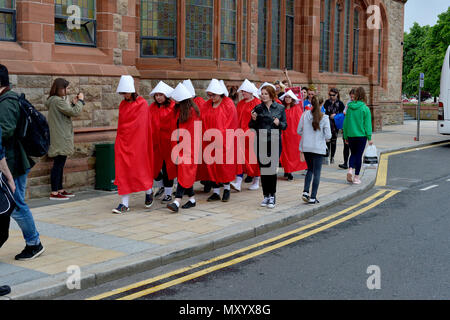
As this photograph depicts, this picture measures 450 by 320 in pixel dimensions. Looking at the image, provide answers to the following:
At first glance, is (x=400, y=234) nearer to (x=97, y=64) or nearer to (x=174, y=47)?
(x=97, y=64)

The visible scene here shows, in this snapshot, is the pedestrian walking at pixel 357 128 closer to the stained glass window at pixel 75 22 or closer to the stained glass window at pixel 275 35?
the stained glass window at pixel 75 22

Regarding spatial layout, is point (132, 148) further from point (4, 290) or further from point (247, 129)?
point (4, 290)

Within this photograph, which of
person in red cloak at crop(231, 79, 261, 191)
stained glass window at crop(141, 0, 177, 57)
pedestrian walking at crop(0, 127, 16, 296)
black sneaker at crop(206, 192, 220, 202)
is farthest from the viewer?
stained glass window at crop(141, 0, 177, 57)

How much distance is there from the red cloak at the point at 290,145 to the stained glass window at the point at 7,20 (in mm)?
5593

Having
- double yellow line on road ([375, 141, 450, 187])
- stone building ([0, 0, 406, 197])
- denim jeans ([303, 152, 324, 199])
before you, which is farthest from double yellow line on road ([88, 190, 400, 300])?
stone building ([0, 0, 406, 197])

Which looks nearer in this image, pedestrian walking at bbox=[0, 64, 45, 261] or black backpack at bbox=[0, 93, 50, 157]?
pedestrian walking at bbox=[0, 64, 45, 261]

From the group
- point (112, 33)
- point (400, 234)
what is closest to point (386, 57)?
point (112, 33)

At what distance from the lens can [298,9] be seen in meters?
21.8

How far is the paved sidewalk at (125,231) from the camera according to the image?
5.73m

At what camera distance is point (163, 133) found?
9492mm

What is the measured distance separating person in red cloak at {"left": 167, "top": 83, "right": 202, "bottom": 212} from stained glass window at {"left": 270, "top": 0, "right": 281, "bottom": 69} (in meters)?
12.3

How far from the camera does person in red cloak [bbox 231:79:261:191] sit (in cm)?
1070

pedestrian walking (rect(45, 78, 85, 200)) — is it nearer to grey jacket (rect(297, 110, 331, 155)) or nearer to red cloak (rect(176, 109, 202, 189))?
red cloak (rect(176, 109, 202, 189))

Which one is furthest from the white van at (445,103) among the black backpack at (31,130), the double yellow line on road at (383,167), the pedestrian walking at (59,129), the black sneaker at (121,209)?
the black backpack at (31,130)
